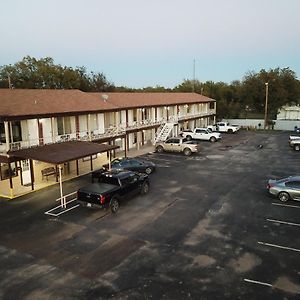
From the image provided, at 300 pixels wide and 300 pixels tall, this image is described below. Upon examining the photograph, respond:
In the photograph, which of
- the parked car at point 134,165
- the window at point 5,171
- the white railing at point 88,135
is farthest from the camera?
the parked car at point 134,165

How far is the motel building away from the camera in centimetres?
2056

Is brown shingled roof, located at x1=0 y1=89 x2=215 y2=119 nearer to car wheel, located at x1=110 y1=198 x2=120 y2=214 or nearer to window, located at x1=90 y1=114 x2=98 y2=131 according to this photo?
window, located at x1=90 y1=114 x2=98 y2=131

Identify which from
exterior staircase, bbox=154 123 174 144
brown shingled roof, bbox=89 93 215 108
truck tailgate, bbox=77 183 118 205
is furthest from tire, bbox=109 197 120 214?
exterior staircase, bbox=154 123 174 144

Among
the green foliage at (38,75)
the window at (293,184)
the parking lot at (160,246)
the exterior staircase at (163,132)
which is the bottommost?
the parking lot at (160,246)

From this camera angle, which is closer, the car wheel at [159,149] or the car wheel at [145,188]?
the car wheel at [145,188]

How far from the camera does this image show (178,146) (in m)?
34.8

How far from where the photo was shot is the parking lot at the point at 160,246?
404 inches

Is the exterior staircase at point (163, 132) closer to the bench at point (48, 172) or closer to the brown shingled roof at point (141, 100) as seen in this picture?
the brown shingled roof at point (141, 100)

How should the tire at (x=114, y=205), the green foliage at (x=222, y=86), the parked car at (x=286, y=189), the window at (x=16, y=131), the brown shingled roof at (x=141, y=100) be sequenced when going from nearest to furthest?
the tire at (x=114, y=205) < the parked car at (x=286, y=189) < the window at (x=16, y=131) < the brown shingled roof at (x=141, y=100) < the green foliage at (x=222, y=86)

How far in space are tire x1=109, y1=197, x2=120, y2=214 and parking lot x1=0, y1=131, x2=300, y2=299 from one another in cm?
42

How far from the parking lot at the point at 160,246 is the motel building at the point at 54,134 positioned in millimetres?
2530

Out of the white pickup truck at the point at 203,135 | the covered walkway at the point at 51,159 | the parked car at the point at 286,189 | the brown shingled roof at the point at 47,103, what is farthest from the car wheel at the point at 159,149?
the parked car at the point at 286,189

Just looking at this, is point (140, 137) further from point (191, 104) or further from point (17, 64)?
point (17, 64)

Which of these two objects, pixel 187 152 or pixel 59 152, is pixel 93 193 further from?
pixel 187 152
